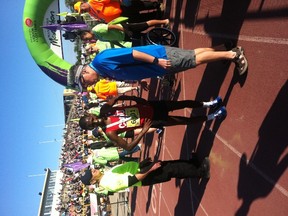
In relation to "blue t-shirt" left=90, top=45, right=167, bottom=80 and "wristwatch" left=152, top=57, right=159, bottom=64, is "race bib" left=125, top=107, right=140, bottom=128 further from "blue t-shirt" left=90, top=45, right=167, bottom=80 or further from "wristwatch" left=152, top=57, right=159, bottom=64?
"wristwatch" left=152, top=57, right=159, bottom=64

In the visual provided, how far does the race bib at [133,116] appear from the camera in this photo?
4984 millimetres

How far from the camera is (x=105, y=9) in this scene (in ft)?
22.3

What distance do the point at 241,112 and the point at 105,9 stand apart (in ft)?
13.0

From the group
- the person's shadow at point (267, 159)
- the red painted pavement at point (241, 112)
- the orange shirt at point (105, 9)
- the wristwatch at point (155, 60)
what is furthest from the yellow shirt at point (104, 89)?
the person's shadow at point (267, 159)

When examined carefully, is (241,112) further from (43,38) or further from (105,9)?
(43,38)

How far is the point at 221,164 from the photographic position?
4934mm

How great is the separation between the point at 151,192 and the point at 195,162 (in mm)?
4649

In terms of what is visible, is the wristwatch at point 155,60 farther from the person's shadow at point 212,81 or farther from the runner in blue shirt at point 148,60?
the person's shadow at point 212,81

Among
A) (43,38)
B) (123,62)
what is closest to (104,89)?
(43,38)

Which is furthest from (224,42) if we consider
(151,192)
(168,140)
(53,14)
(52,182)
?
(52,182)

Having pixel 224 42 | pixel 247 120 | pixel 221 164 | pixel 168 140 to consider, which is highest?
pixel 224 42

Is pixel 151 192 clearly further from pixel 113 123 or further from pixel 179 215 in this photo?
pixel 113 123

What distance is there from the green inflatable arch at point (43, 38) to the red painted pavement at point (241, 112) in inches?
187

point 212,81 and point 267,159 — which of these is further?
point 212,81
